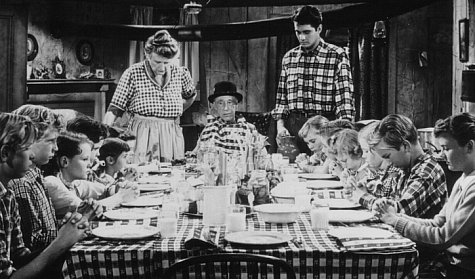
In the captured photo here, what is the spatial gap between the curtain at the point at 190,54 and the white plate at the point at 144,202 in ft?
21.8

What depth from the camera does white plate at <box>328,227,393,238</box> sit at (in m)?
2.52

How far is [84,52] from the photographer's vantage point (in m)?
9.84

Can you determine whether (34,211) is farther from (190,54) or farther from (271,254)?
(190,54)

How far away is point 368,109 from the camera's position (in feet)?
30.5

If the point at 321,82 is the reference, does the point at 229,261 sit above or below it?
below

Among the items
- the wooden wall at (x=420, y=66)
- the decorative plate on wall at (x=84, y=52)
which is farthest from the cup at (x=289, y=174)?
the decorative plate on wall at (x=84, y=52)

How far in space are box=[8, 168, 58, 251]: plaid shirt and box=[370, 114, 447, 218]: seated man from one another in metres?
1.57

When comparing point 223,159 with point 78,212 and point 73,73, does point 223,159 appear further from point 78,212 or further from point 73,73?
point 73,73

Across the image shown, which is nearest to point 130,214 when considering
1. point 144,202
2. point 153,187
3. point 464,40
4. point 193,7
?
point 144,202

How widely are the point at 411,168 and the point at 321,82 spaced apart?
264 cm

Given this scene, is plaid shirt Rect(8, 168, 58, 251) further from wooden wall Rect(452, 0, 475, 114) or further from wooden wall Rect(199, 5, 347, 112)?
wooden wall Rect(199, 5, 347, 112)

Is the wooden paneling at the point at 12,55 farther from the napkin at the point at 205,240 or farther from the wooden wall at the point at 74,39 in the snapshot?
the napkin at the point at 205,240

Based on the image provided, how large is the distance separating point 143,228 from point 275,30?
662 centimetres

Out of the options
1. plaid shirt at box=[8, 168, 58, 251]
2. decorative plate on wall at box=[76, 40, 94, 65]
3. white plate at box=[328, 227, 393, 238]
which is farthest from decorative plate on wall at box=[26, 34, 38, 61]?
white plate at box=[328, 227, 393, 238]
